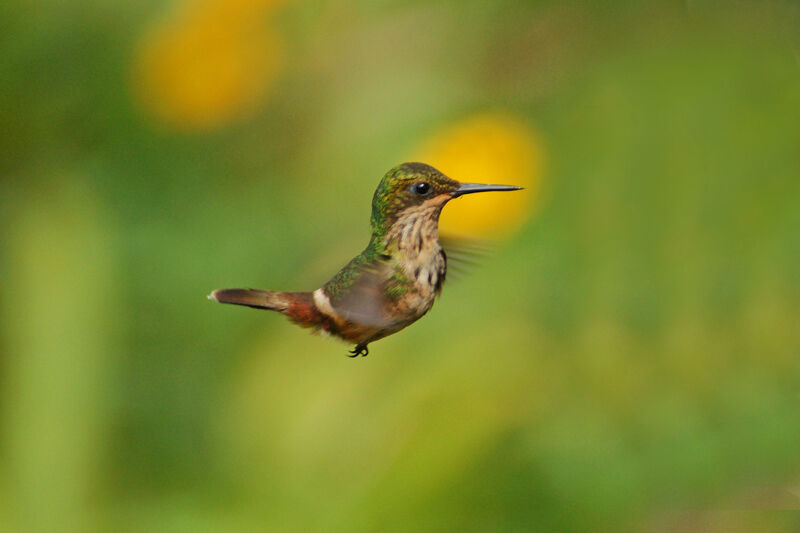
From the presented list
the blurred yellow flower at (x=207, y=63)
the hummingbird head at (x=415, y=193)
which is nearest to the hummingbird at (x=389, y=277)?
the hummingbird head at (x=415, y=193)

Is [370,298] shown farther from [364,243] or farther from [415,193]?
[364,243]

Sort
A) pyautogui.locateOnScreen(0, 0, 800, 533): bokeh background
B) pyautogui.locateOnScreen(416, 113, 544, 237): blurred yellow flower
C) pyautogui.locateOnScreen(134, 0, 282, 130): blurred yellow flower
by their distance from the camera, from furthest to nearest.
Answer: pyautogui.locateOnScreen(134, 0, 282, 130): blurred yellow flower, pyautogui.locateOnScreen(0, 0, 800, 533): bokeh background, pyautogui.locateOnScreen(416, 113, 544, 237): blurred yellow flower

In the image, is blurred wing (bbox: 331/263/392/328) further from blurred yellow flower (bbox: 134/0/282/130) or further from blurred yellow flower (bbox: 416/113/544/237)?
blurred yellow flower (bbox: 134/0/282/130)

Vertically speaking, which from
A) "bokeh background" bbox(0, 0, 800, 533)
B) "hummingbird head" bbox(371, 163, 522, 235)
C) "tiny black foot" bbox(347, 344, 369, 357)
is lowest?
"bokeh background" bbox(0, 0, 800, 533)

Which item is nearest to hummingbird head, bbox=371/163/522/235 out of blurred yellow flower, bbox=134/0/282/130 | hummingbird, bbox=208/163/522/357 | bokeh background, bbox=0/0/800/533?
hummingbird, bbox=208/163/522/357

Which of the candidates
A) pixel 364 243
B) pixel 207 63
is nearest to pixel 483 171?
pixel 364 243

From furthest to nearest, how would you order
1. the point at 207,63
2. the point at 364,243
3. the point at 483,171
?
1. the point at 207,63
2. the point at 364,243
3. the point at 483,171

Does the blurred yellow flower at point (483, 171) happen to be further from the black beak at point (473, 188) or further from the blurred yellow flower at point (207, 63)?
the blurred yellow flower at point (207, 63)
